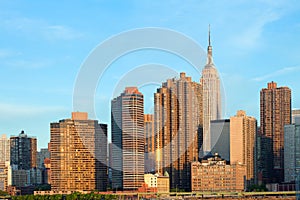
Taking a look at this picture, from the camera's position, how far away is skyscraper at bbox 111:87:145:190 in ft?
87.7

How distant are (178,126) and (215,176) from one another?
3.42 metres

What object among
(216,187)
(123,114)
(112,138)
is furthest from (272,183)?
(123,114)

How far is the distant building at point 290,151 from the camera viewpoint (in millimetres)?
37344

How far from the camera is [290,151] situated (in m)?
39.4

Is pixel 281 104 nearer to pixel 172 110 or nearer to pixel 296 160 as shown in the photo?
pixel 296 160

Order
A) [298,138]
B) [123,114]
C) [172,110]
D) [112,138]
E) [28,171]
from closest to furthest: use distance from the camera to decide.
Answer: [123,114], [112,138], [172,110], [298,138], [28,171]

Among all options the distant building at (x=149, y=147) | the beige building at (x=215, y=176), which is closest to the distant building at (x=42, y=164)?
the distant building at (x=149, y=147)

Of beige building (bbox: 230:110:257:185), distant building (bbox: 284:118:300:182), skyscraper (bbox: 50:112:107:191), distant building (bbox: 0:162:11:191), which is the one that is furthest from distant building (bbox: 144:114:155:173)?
distant building (bbox: 0:162:11:191)

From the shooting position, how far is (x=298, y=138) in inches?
1428

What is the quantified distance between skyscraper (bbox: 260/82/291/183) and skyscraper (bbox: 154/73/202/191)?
750 cm

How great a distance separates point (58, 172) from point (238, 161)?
33.2ft

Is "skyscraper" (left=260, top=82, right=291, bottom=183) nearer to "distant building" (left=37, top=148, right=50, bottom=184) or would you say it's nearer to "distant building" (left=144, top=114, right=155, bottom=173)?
"distant building" (left=144, top=114, right=155, bottom=173)

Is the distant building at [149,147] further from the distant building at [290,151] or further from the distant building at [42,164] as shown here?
the distant building at [42,164]

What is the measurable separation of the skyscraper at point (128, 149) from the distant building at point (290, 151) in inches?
387
